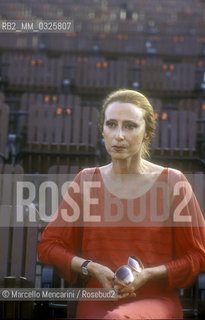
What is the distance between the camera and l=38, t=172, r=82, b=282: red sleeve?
832 mm

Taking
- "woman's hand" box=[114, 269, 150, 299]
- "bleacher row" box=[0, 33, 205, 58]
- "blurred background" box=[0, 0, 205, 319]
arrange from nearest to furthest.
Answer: "woman's hand" box=[114, 269, 150, 299] → "blurred background" box=[0, 0, 205, 319] → "bleacher row" box=[0, 33, 205, 58]

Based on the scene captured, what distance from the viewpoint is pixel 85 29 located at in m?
4.30

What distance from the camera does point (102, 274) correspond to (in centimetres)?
78

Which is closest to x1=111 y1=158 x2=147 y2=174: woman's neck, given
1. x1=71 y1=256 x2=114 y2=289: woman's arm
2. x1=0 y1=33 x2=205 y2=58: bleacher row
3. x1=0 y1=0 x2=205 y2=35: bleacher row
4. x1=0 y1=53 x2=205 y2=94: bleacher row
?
x1=71 y1=256 x2=114 y2=289: woman's arm

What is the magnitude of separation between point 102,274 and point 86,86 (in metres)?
2.70

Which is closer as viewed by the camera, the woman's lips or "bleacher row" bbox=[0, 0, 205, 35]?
the woman's lips

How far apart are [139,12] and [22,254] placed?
14.0 ft

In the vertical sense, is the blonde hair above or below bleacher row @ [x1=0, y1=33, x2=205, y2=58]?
below

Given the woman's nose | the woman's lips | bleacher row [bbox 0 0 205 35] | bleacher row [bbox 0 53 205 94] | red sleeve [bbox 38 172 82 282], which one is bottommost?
red sleeve [bbox 38 172 82 282]

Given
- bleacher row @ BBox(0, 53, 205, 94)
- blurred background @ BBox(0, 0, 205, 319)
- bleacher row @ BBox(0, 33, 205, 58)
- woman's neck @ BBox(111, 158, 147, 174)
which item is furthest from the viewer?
bleacher row @ BBox(0, 33, 205, 58)

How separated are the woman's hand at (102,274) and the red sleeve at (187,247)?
0.10m

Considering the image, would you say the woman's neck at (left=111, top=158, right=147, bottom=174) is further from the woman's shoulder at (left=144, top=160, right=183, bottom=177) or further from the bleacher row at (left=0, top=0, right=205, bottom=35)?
the bleacher row at (left=0, top=0, right=205, bottom=35)

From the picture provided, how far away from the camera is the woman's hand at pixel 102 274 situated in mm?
774

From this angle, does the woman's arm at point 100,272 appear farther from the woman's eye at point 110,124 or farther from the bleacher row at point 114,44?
the bleacher row at point 114,44
